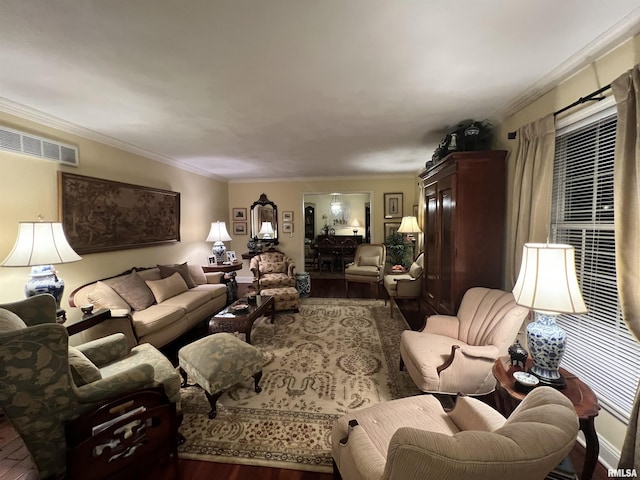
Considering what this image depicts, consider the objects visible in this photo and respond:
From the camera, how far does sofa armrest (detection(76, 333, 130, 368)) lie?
6.56 feet

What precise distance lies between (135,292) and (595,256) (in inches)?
165

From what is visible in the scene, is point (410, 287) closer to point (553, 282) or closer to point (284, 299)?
point (284, 299)

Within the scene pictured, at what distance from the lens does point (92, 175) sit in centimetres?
317

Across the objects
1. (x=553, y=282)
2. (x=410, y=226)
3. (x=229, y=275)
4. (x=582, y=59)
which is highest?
(x=582, y=59)

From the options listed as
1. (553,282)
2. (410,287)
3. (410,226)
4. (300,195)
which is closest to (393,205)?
(410,226)

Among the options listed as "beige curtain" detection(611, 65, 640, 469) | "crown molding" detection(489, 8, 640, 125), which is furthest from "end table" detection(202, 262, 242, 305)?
"beige curtain" detection(611, 65, 640, 469)

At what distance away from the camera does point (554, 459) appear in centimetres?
76

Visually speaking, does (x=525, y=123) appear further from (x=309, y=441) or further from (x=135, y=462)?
(x=135, y=462)

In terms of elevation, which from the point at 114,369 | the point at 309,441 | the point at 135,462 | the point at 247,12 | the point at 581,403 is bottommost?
the point at 309,441

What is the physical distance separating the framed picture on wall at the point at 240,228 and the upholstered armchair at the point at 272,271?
146 centimetres

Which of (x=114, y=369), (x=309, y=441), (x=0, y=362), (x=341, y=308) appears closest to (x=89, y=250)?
(x=114, y=369)

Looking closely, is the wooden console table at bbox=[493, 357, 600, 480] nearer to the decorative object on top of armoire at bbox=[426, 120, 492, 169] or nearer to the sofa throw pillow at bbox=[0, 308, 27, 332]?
the decorative object on top of armoire at bbox=[426, 120, 492, 169]

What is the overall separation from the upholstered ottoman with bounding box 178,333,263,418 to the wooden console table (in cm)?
176

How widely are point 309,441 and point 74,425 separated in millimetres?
1316
